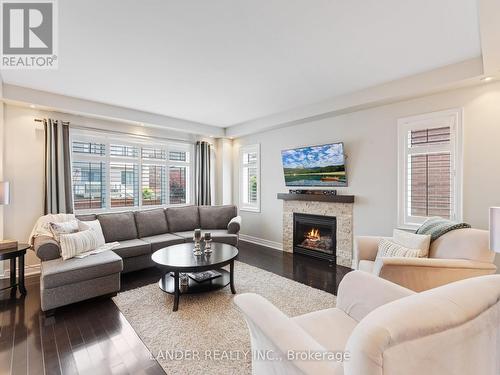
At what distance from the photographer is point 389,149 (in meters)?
3.67

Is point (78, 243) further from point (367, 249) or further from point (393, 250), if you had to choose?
point (393, 250)

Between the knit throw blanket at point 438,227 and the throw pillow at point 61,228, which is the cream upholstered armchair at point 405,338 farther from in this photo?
the throw pillow at point 61,228

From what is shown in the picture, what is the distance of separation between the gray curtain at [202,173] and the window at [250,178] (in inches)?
33.0

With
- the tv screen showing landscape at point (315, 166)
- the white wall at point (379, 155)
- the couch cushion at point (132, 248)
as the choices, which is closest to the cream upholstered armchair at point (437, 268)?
the white wall at point (379, 155)

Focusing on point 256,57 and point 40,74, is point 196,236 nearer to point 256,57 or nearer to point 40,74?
point 256,57

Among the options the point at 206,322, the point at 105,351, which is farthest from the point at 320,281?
the point at 105,351

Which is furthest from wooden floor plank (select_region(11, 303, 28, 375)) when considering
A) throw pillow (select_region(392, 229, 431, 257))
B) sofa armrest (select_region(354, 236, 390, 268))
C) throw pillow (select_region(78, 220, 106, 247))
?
throw pillow (select_region(392, 229, 431, 257))

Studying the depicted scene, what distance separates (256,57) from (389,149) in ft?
7.91

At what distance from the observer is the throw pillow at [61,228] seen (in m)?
3.21

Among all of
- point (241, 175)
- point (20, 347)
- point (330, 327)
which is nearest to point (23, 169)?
point (20, 347)

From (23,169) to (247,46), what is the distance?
3.84m

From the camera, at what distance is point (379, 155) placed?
3.77 metres

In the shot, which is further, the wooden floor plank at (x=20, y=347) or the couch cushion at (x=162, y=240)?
the couch cushion at (x=162, y=240)

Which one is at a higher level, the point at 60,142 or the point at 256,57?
the point at 256,57
